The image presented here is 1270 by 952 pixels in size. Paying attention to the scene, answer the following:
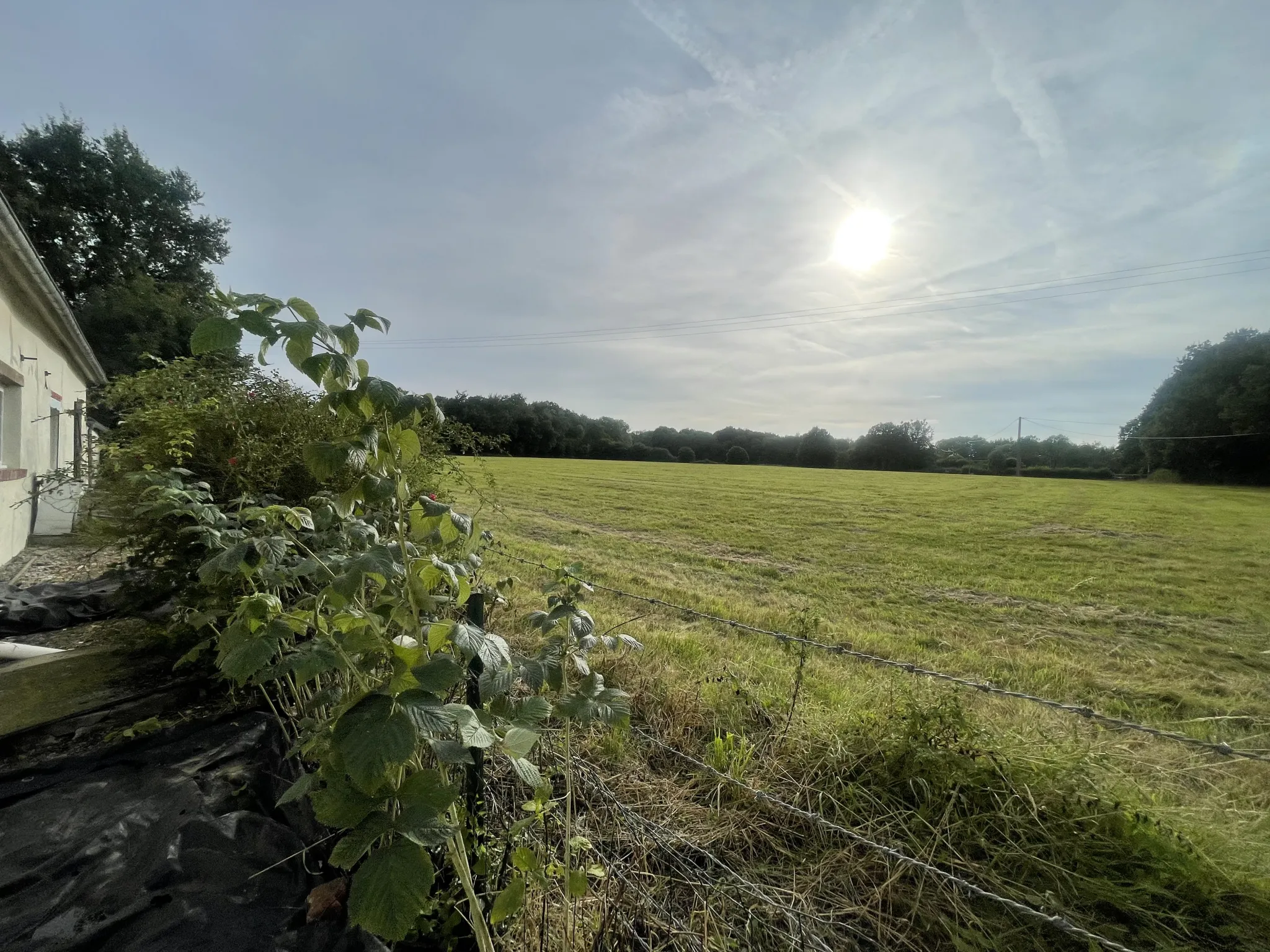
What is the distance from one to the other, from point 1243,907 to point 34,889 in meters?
3.48

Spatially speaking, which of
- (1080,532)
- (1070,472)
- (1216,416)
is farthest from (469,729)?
(1070,472)

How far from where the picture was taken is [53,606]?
14.5 feet

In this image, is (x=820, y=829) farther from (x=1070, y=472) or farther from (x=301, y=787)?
(x=1070, y=472)

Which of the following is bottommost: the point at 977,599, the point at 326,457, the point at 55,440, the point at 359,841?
the point at 977,599

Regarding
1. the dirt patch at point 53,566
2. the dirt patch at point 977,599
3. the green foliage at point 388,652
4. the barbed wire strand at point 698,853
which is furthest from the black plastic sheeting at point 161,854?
the dirt patch at point 977,599

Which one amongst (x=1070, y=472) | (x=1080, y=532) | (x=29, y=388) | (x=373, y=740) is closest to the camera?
(x=373, y=740)

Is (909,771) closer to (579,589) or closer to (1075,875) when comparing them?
(1075,875)

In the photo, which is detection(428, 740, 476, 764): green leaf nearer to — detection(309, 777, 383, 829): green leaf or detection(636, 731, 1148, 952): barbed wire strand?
detection(309, 777, 383, 829): green leaf

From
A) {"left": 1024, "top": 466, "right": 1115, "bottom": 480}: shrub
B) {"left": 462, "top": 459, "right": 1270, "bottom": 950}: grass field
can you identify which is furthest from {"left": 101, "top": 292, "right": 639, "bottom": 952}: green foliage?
{"left": 1024, "top": 466, "right": 1115, "bottom": 480}: shrub

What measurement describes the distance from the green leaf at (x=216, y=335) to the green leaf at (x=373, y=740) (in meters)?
0.65

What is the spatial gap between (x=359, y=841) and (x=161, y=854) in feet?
4.76

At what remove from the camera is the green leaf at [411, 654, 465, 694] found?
3.01 feet

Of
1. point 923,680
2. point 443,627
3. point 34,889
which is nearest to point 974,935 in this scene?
point 443,627

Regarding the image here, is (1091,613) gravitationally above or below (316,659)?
below
